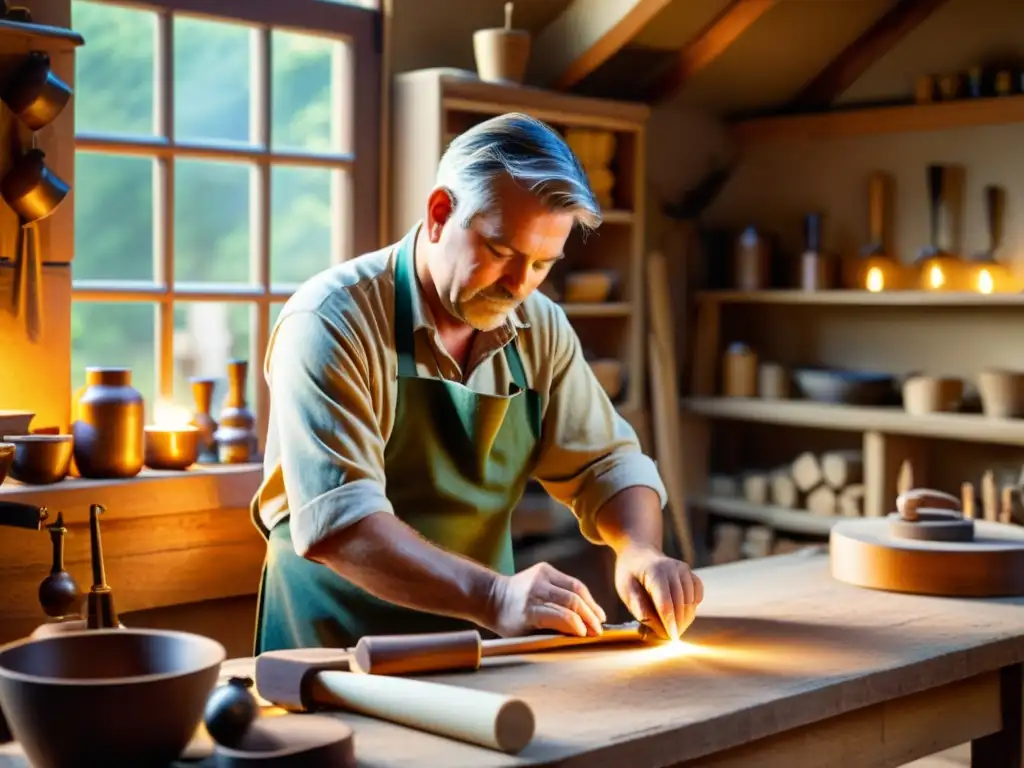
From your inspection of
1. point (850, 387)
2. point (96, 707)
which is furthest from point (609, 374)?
point (96, 707)

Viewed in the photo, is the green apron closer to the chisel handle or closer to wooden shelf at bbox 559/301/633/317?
the chisel handle

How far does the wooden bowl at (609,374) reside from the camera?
4949 mm

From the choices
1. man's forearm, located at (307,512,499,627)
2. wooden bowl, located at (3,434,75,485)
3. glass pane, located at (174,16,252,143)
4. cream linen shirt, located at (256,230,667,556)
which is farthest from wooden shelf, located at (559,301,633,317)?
man's forearm, located at (307,512,499,627)

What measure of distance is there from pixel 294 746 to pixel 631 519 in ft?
3.89

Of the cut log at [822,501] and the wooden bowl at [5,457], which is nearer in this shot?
the wooden bowl at [5,457]

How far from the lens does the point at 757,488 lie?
18.3 feet

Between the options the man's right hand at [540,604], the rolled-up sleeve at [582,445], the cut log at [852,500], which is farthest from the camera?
the cut log at [852,500]

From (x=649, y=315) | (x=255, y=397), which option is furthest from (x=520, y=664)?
(x=649, y=315)

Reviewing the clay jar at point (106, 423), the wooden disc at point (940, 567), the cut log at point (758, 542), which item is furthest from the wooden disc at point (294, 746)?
the cut log at point (758, 542)

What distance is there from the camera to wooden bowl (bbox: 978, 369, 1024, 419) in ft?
15.5

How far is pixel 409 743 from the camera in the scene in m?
1.69

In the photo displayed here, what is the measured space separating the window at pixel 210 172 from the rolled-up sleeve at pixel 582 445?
163 cm

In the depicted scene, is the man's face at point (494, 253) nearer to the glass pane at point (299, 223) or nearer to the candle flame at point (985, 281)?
the glass pane at point (299, 223)

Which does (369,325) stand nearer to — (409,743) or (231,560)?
(409,743)
